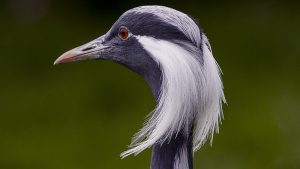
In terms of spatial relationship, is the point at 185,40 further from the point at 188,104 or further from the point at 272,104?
the point at 272,104

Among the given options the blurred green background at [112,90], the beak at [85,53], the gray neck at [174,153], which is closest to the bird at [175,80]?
the gray neck at [174,153]

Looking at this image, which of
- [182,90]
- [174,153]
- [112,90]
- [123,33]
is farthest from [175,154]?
[112,90]

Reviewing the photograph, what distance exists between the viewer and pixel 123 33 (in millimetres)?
2115

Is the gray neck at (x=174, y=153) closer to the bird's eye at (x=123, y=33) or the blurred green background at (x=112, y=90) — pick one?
the bird's eye at (x=123, y=33)

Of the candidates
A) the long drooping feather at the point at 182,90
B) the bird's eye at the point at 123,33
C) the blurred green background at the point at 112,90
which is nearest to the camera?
the long drooping feather at the point at 182,90

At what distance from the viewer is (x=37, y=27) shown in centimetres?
529

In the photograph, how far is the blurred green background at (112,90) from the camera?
4.07 metres

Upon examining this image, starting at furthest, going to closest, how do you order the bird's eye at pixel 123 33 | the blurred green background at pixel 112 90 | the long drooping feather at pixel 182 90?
the blurred green background at pixel 112 90, the bird's eye at pixel 123 33, the long drooping feather at pixel 182 90

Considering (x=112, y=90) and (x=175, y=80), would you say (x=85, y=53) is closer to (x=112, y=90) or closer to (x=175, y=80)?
(x=175, y=80)

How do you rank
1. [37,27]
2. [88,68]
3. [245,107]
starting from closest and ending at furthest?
[245,107] < [88,68] < [37,27]

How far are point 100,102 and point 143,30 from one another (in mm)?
2447

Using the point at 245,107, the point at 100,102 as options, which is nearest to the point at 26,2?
the point at 100,102

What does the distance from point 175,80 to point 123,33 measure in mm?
238

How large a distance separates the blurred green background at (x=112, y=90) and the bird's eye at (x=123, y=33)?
6.06 ft
